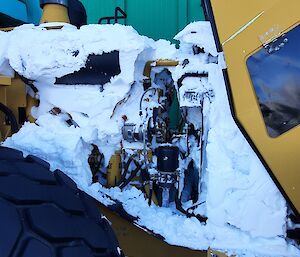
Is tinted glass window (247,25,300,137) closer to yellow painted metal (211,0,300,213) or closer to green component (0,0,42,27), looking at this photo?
yellow painted metal (211,0,300,213)

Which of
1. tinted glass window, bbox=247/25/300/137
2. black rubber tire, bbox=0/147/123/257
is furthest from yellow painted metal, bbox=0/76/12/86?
tinted glass window, bbox=247/25/300/137

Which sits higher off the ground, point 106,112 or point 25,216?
point 106,112

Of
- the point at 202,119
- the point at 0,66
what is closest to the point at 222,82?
the point at 202,119

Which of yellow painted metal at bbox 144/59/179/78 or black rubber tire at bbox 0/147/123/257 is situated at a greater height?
yellow painted metal at bbox 144/59/179/78

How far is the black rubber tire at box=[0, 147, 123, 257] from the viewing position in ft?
3.73

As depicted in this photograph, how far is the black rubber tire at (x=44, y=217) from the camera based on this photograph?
3.73ft

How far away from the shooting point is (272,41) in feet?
4.31

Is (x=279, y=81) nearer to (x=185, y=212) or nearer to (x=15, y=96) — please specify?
(x=185, y=212)

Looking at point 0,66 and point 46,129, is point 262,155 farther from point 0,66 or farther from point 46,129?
point 0,66

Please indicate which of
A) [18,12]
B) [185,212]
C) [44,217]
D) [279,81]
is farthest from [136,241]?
[18,12]

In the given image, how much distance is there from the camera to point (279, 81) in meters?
1.32

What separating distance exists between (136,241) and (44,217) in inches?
31.0

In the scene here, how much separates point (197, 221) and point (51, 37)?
3.47 feet

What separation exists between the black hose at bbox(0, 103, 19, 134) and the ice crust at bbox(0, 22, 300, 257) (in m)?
0.08
